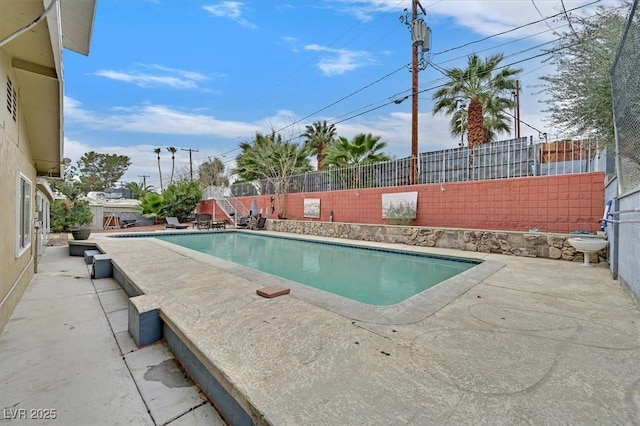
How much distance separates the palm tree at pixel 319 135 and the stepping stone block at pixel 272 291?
64.5 feet

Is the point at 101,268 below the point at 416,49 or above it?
below

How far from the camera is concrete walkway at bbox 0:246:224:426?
1.90 metres

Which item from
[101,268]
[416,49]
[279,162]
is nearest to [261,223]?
[279,162]

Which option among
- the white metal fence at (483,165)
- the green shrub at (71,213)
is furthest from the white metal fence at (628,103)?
the green shrub at (71,213)

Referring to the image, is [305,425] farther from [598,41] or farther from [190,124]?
[190,124]

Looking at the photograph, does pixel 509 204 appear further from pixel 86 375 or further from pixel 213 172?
pixel 213 172

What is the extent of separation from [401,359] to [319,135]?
2232 centimetres

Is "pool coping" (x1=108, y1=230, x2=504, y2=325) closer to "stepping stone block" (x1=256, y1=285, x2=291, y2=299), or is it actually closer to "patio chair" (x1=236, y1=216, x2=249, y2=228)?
"stepping stone block" (x1=256, y1=285, x2=291, y2=299)

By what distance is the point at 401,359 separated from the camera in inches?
83.0

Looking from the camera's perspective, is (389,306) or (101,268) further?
(101,268)

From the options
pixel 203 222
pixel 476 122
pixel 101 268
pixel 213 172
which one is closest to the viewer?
pixel 101 268

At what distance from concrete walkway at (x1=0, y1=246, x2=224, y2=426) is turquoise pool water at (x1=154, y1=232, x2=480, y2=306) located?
308cm

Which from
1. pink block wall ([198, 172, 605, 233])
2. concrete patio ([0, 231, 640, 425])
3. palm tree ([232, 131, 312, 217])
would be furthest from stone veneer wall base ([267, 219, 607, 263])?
palm tree ([232, 131, 312, 217])

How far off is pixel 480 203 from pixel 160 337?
8649mm
